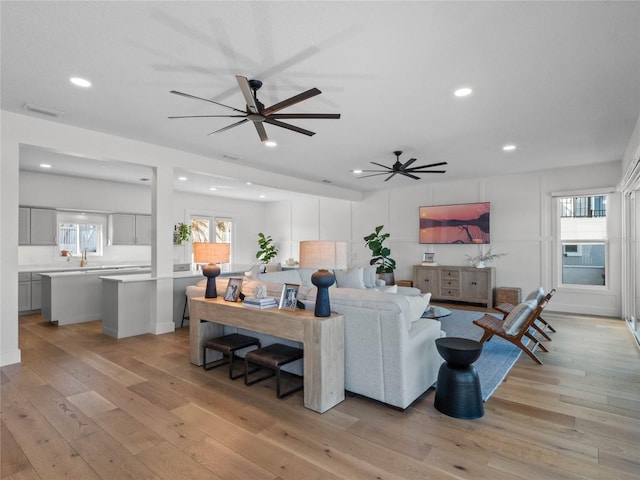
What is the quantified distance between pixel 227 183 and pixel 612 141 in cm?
697

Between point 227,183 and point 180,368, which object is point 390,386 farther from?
point 227,183

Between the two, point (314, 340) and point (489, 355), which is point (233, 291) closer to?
point (314, 340)

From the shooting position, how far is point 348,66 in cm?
279

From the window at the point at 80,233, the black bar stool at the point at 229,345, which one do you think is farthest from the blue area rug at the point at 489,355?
the window at the point at 80,233

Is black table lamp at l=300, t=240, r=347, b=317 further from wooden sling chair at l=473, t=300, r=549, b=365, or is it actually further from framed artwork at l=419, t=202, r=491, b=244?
framed artwork at l=419, t=202, r=491, b=244

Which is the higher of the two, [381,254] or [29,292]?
[381,254]

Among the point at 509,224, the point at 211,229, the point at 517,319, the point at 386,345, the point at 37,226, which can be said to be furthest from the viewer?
the point at 211,229

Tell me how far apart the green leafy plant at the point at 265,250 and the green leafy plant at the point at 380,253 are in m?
3.46

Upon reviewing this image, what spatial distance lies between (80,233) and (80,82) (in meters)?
5.59

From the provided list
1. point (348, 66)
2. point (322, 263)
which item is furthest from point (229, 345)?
point (348, 66)

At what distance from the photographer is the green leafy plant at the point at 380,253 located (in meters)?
8.33

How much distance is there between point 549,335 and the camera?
16.2ft

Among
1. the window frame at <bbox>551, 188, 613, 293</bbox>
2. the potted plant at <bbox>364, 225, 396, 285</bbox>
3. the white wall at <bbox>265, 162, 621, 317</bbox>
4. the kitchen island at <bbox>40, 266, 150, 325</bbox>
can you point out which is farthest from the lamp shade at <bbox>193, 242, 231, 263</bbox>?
the window frame at <bbox>551, 188, 613, 293</bbox>

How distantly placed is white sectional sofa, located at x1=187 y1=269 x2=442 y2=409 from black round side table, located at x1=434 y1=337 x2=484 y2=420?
25 centimetres
